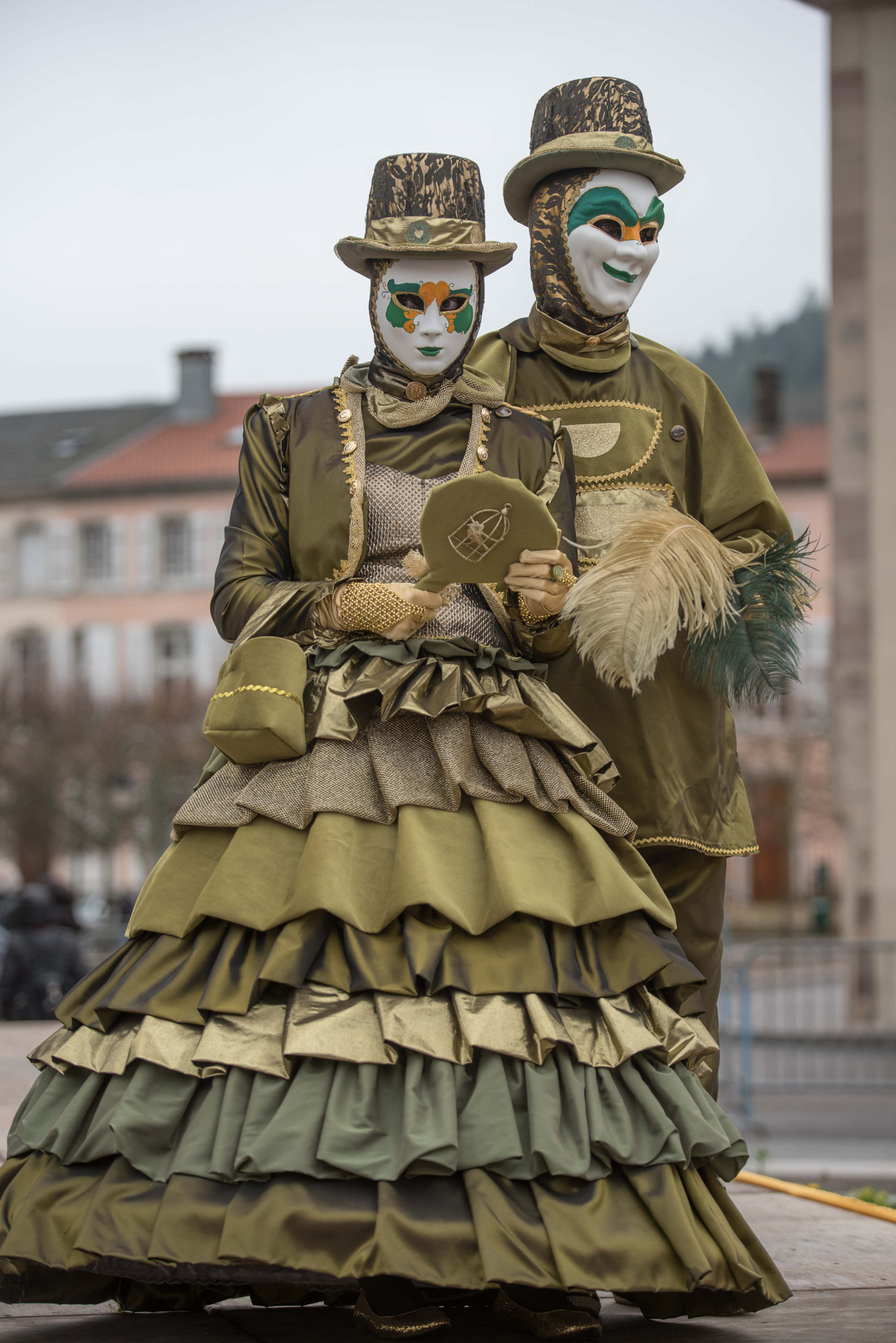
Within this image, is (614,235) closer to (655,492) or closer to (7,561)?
(655,492)

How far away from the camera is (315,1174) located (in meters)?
2.85

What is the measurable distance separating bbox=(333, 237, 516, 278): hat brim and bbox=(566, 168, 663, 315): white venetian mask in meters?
0.37

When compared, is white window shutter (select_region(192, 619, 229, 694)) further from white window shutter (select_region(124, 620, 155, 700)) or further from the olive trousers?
the olive trousers

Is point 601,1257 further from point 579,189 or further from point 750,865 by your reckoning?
point 750,865

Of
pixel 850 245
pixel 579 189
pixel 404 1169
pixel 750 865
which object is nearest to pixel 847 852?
pixel 850 245

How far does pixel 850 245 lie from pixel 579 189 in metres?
10.3

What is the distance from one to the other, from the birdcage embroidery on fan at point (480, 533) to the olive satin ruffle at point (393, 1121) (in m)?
0.98

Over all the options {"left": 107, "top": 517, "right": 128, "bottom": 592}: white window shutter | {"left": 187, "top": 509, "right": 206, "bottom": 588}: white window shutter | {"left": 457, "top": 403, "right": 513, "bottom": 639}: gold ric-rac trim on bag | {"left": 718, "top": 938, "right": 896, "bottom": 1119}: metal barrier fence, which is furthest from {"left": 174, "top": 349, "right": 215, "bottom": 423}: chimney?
{"left": 457, "top": 403, "right": 513, "bottom": 639}: gold ric-rac trim on bag

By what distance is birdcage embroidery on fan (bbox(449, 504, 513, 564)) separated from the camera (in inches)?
130

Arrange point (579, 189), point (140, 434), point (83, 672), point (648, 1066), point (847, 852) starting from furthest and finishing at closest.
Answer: point (140, 434)
point (83, 672)
point (847, 852)
point (579, 189)
point (648, 1066)

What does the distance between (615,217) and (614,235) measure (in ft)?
0.14

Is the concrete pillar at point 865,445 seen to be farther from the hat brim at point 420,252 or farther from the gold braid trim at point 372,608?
the gold braid trim at point 372,608

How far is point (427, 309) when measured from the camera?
3.59 m

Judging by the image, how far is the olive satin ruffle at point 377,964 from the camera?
302 centimetres
